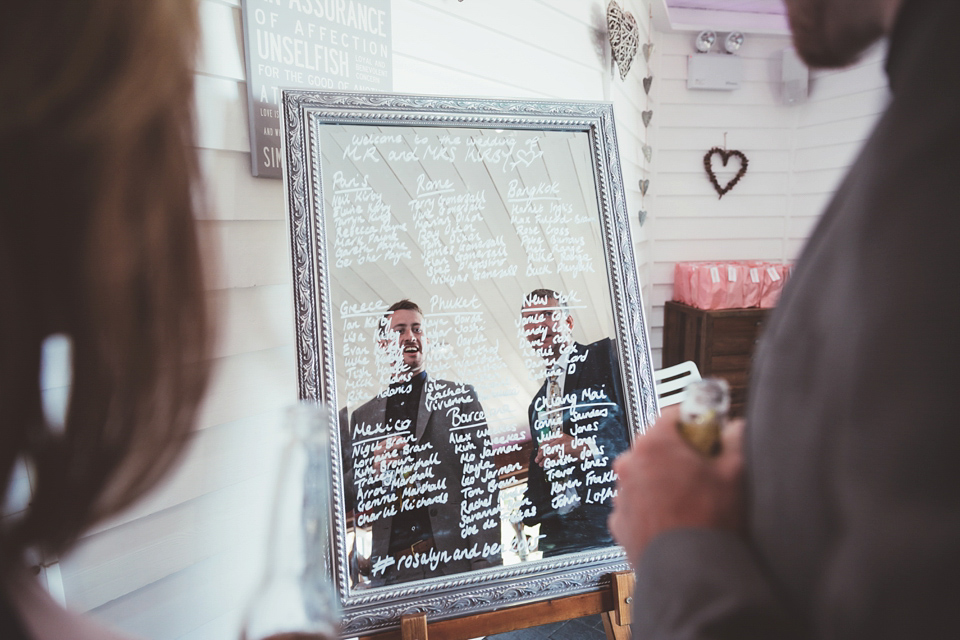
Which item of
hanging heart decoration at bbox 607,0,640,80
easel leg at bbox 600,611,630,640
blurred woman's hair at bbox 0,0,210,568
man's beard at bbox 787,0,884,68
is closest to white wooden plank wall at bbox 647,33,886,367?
hanging heart decoration at bbox 607,0,640,80

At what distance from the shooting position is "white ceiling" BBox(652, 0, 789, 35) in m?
3.01

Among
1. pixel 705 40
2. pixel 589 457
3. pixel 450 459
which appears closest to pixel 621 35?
pixel 705 40

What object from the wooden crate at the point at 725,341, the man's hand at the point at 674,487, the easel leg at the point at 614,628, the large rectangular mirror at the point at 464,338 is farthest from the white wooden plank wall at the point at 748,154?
the man's hand at the point at 674,487

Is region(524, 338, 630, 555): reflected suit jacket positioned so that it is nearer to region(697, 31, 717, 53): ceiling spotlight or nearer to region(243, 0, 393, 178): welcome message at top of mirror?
region(243, 0, 393, 178): welcome message at top of mirror

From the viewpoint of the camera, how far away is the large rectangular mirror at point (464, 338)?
3.34 feet

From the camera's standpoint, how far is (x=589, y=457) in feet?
3.85

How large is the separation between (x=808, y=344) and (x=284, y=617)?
64 cm

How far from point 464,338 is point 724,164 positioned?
287 cm

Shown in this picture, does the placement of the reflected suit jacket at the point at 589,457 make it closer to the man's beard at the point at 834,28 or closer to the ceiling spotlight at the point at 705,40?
the man's beard at the point at 834,28

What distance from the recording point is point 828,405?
1.27 feet

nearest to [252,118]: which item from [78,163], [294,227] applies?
[294,227]

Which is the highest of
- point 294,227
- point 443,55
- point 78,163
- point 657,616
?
point 443,55

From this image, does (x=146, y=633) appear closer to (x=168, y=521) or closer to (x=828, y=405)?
(x=168, y=521)

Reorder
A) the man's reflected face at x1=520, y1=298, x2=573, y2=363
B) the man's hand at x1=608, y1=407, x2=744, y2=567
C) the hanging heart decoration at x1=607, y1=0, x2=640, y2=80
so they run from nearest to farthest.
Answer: the man's hand at x1=608, y1=407, x2=744, y2=567 < the man's reflected face at x1=520, y1=298, x2=573, y2=363 < the hanging heart decoration at x1=607, y1=0, x2=640, y2=80
